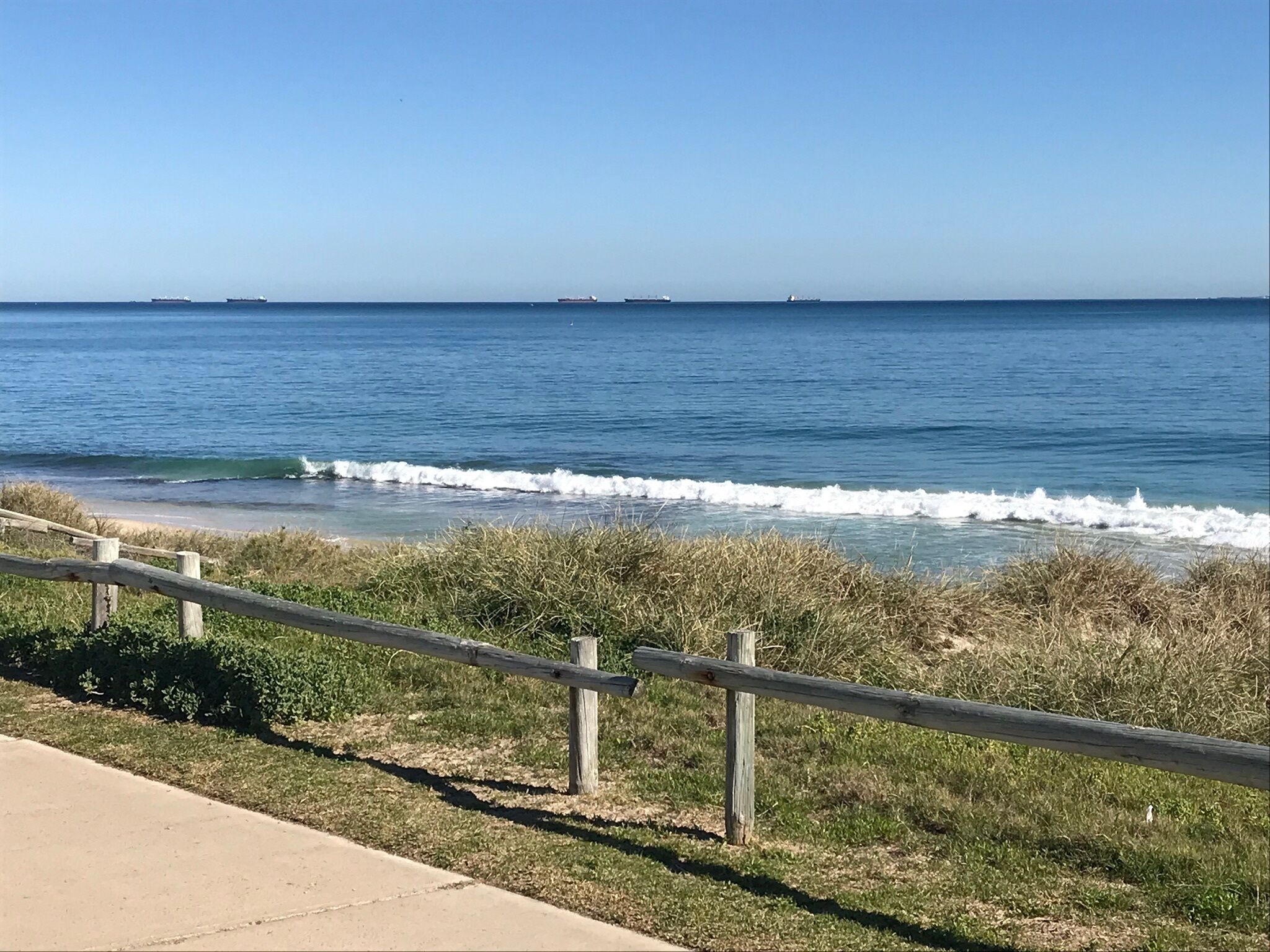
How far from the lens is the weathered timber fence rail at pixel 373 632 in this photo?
6523mm

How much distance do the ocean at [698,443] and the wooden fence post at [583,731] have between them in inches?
320

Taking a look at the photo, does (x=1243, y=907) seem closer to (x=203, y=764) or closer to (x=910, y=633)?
(x=203, y=764)

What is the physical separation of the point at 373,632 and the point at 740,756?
8.18 ft

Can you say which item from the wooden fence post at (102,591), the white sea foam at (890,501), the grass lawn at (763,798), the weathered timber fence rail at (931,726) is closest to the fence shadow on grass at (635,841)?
the grass lawn at (763,798)

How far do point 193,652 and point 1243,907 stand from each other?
645cm

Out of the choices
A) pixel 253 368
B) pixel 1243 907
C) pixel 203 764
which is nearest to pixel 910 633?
pixel 1243 907

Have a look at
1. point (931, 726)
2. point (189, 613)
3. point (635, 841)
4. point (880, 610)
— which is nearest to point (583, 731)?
point (635, 841)

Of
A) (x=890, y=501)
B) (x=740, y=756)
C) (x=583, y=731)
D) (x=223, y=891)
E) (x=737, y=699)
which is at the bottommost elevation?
(x=890, y=501)

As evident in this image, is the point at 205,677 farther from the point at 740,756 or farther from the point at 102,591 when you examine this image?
the point at 740,756

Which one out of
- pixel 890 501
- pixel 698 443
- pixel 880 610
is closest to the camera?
pixel 880 610

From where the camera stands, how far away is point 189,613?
845cm

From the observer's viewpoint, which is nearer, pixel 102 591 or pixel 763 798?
pixel 763 798

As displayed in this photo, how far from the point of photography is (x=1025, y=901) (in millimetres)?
5367

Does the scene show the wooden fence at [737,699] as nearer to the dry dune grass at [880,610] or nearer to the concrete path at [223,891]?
the concrete path at [223,891]
